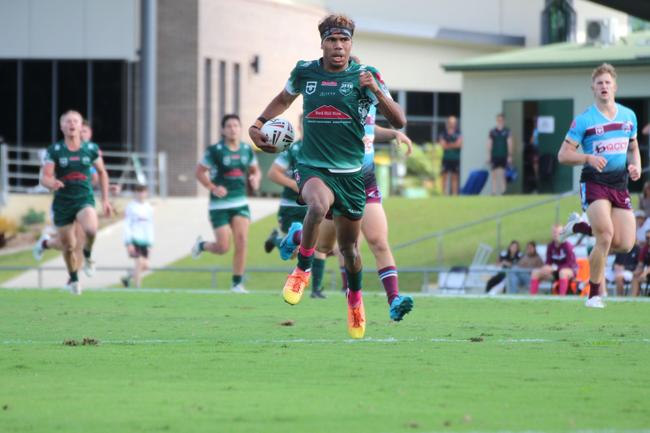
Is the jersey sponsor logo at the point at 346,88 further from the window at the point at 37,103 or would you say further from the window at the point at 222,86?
the window at the point at 222,86

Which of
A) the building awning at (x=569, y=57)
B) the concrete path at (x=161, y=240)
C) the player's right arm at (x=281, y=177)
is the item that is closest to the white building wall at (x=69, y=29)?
the concrete path at (x=161, y=240)

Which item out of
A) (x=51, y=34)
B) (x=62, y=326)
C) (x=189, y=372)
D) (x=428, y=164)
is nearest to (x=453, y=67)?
(x=428, y=164)

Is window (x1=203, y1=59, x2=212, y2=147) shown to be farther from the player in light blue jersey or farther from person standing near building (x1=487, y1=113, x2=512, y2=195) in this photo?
the player in light blue jersey

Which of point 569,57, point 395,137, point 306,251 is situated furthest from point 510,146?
point 306,251

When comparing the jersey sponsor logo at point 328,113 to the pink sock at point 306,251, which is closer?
the jersey sponsor logo at point 328,113

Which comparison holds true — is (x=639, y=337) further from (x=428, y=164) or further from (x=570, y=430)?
(x=428, y=164)

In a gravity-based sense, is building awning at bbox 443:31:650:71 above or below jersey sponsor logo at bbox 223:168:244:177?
above

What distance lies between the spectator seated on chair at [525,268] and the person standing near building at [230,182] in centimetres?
613

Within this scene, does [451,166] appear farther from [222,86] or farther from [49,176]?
[49,176]

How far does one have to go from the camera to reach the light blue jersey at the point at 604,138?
15547mm

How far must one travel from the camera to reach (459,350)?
35.8 feet

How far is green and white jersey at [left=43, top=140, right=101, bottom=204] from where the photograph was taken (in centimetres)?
1830

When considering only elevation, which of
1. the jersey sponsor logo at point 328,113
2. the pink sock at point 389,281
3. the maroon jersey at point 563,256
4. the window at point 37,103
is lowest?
the maroon jersey at point 563,256

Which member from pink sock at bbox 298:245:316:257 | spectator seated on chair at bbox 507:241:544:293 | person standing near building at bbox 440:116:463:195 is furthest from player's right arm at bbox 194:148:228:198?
person standing near building at bbox 440:116:463:195
